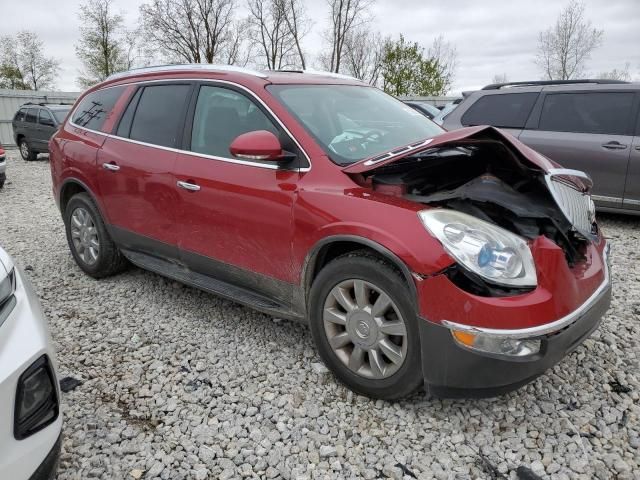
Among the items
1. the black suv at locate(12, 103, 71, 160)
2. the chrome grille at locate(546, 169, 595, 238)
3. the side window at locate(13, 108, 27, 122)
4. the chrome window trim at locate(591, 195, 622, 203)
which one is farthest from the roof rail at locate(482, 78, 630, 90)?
the side window at locate(13, 108, 27, 122)

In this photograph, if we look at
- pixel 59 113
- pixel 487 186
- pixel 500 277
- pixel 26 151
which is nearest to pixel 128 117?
pixel 487 186

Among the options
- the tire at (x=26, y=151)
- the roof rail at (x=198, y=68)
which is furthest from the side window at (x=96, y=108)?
the tire at (x=26, y=151)

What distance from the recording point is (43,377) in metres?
1.71

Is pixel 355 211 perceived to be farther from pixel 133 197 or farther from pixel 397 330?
pixel 133 197

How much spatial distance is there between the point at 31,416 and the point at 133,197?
2.29 metres

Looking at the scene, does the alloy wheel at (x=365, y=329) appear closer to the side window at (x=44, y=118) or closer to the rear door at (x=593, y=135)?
the rear door at (x=593, y=135)

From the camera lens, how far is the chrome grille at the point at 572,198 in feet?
7.89

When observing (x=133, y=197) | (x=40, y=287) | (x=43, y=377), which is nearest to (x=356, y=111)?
(x=133, y=197)

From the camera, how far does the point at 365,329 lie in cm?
246

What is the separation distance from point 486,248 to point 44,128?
15365 millimetres

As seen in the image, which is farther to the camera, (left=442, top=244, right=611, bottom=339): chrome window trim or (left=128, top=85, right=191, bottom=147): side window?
(left=128, top=85, right=191, bottom=147): side window

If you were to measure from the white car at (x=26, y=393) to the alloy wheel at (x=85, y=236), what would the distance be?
8.30 feet

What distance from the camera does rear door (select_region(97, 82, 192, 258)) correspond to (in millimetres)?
3438

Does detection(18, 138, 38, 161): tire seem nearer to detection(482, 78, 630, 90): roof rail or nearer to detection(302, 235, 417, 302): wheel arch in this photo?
detection(482, 78, 630, 90): roof rail
